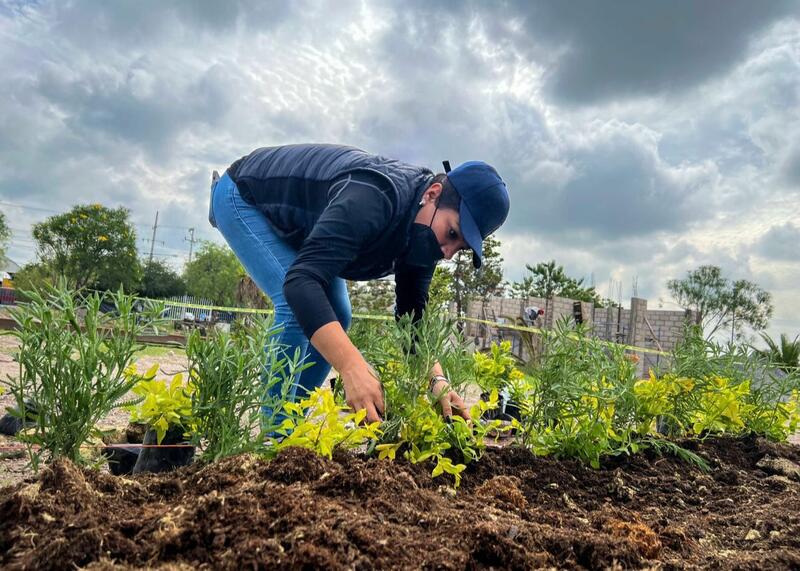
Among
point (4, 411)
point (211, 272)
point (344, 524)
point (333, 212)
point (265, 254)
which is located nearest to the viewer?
point (344, 524)

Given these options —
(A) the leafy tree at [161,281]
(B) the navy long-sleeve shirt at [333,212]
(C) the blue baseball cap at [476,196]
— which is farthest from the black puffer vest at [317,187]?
(A) the leafy tree at [161,281]

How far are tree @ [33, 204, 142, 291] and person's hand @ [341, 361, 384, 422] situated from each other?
25830 mm

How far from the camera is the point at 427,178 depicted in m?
2.33

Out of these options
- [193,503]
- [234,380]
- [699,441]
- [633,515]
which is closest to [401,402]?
[234,380]

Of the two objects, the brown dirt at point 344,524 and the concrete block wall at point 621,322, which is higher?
the concrete block wall at point 621,322

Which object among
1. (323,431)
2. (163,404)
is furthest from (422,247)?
(163,404)

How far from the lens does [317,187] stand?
2287mm

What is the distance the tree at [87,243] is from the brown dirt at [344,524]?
85.6ft

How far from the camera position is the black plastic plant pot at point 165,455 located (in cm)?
163

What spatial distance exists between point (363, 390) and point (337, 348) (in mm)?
143

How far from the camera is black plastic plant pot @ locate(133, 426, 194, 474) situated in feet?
5.35

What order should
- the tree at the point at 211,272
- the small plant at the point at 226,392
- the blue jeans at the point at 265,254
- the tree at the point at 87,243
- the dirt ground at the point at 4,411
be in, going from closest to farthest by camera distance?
1. the small plant at the point at 226,392
2. the dirt ground at the point at 4,411
3. the blue jeans at the point at 265,254
4. the tree at the point at 87,243
5. the tree at the point at 211,272

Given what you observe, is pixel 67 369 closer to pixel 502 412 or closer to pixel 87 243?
pixel 502 412

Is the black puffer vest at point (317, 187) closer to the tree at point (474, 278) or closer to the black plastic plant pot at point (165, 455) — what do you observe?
the black plastic plant pot at point (165, 455)
